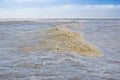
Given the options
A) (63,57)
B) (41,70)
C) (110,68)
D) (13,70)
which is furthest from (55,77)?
(63,57)

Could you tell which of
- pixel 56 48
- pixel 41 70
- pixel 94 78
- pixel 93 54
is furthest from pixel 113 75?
pixel 56 48

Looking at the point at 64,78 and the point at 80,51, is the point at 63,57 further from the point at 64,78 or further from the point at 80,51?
the point at 64,78

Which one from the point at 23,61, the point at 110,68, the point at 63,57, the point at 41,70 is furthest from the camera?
the point at 63,57

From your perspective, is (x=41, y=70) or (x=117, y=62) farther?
(x=117, y=62)

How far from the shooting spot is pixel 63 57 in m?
21.2

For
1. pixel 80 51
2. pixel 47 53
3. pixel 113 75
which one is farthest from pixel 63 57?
pixel 113 75

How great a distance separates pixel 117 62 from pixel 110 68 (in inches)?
110

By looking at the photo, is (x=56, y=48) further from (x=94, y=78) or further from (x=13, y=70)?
(x=94, y=78)

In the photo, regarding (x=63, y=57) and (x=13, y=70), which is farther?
(x=63, y=57)

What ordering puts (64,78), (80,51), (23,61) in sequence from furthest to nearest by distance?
(80,51)
(23,61)
(64,78)

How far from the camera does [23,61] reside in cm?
1959

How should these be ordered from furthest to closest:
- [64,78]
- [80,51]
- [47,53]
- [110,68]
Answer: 1. [80,51]
2. [47,53]
3. [110,68]
4. [64,78]

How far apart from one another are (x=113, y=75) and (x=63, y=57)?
5.87 metres

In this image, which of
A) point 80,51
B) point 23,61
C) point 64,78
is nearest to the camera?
point 64,78
